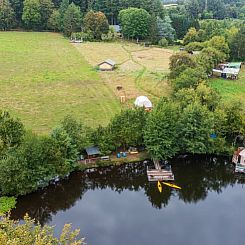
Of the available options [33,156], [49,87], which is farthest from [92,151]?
[49,87]

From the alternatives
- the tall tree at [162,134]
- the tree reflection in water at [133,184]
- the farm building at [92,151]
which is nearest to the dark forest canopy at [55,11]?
the tall tree at [162,134]

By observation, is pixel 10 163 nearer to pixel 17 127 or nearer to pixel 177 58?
pixel 17 127

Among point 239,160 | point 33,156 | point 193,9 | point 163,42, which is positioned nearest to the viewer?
point 33,156

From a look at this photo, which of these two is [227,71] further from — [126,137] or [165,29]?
[126,137]

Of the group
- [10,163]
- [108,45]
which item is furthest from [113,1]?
[10,163]

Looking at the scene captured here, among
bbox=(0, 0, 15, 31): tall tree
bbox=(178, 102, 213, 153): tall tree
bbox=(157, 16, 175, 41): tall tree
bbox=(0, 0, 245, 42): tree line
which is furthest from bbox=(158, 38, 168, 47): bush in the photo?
bbox=(178, 102, 213, 153): tall tree

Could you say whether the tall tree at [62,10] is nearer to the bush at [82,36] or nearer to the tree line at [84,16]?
the tree line at [84,16]

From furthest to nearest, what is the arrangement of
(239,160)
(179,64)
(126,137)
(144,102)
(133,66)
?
(133,66)
(179,64)
(144,102)
(239,160)
(126,137)
